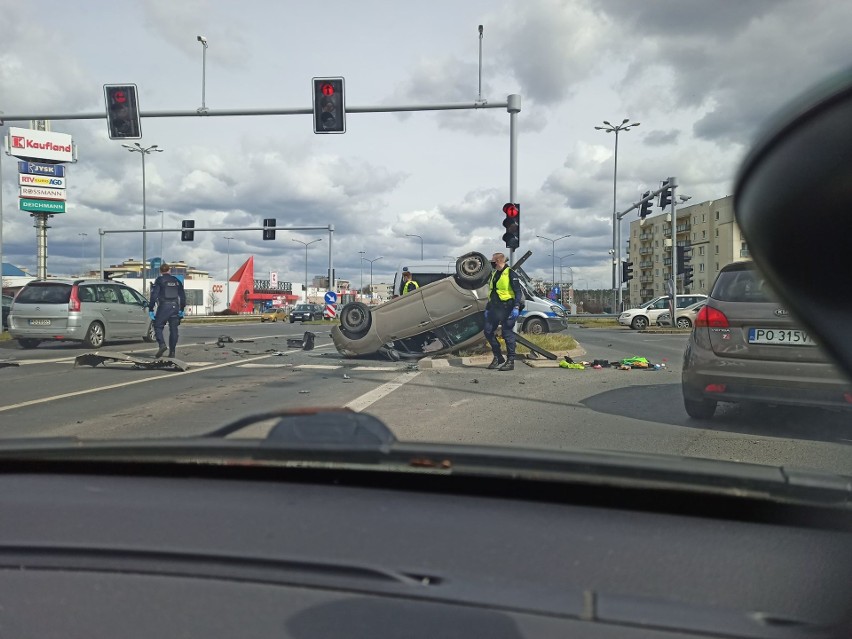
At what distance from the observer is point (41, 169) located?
48000 millimetres

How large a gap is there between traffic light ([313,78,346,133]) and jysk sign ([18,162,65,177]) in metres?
40.5

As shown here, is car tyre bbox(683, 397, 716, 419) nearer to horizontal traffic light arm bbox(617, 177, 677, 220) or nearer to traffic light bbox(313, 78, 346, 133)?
traffic light bbox(313, 78, 346, 133)

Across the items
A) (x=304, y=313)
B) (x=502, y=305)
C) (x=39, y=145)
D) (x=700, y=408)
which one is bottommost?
(x=700, y=408)

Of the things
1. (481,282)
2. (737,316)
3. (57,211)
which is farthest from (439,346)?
(57,211)

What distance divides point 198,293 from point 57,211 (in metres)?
48.9

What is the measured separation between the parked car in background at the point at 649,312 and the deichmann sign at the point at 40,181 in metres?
39.5

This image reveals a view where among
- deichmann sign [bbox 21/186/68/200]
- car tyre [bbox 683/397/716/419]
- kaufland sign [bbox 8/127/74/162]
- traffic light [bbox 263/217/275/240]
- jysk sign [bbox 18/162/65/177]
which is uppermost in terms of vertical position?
kaufland sign [bbox 8/127/74/162]

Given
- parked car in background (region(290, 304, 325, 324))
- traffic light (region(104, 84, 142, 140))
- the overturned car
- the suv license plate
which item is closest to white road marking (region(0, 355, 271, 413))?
the overturned car

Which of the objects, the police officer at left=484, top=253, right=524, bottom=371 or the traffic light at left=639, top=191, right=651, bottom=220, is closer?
the police officer at left=484, top=253, right=524, bottom=371

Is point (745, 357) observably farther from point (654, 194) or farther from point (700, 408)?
point (654, 194)

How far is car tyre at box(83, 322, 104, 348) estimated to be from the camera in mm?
16594

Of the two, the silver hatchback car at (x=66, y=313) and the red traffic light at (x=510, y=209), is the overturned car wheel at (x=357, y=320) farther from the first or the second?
the silver hatchback car at (x=66, y=313)

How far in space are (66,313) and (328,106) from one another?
782 centimetres

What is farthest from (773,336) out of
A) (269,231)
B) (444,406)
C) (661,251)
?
(661,251)
